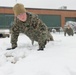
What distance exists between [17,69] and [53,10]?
1143 inches

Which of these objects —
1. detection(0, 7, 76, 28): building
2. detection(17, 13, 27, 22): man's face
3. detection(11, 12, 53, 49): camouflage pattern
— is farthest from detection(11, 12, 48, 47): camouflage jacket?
detection(0, 7, 76, 28): building

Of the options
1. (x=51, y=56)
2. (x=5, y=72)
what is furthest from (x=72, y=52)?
(x=5, y=72)

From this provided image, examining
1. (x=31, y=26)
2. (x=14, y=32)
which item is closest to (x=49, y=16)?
(x=14, y=32)

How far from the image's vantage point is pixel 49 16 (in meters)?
30.7

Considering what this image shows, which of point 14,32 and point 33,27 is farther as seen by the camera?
point 14,32

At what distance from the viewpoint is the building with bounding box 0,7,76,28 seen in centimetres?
2695

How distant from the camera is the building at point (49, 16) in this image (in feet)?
88.4

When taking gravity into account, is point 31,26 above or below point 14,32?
above

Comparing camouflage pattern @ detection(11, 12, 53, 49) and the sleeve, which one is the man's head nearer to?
camouflage pattern @ detection(11, 12, 53, 49)

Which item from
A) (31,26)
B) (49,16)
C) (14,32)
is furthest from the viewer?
(49,16)

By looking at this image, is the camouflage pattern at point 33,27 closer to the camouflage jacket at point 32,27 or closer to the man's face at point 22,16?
the camouflage jacket at point 32,27

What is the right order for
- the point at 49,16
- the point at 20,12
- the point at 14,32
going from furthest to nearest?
the point at 49,16 < the point at 14,32 < the point at 20,12

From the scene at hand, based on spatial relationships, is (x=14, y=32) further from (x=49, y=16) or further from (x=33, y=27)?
(x=49, y=16)

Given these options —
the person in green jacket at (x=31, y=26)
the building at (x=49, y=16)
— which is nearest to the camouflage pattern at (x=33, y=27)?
the person in green jacket at (x=31, y=26)
